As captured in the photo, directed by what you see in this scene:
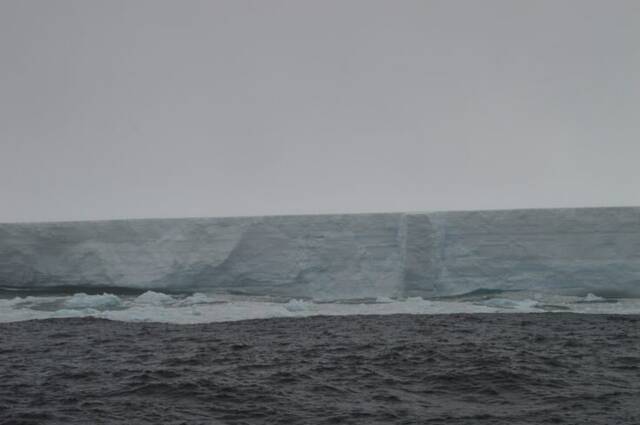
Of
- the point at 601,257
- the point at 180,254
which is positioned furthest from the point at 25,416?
the point at 601,257

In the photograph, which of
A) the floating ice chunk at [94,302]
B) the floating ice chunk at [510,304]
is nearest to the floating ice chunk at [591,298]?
the floating ice chunk at [510,304]

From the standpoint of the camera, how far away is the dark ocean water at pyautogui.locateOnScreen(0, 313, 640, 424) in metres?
4.69

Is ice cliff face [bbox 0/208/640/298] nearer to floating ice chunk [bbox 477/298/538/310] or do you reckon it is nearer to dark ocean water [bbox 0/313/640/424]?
floating ice chunk [bbox 477/298/538/310]

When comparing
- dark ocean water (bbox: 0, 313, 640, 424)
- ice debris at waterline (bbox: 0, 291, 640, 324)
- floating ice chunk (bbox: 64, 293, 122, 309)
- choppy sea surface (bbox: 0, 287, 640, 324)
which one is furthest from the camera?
floating ice chunk (bbox: 64, 293, 122, 309)

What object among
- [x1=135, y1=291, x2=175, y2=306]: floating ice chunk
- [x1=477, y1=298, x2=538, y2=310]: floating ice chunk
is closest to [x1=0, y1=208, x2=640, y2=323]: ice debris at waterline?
[x1=135, y1=291, x2=175, y2=306]: floating ice chunk

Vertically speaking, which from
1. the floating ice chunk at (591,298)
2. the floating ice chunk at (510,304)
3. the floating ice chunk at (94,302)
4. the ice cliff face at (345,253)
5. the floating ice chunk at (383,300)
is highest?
the ice cliff face at (345,253)

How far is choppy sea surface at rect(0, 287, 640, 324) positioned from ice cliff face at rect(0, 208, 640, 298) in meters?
0.27

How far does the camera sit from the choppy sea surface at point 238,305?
10.3 m

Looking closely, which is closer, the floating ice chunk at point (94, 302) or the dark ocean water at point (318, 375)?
the dark ocean water at point (318, 375)

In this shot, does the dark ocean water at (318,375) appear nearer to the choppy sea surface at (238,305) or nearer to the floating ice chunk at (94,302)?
the choppy sea surface at (238,305)

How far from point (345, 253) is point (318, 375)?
7.35 metres

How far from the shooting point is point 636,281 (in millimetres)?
12688

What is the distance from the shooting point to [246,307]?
1176cm

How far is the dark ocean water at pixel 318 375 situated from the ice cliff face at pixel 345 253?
2.22 m
